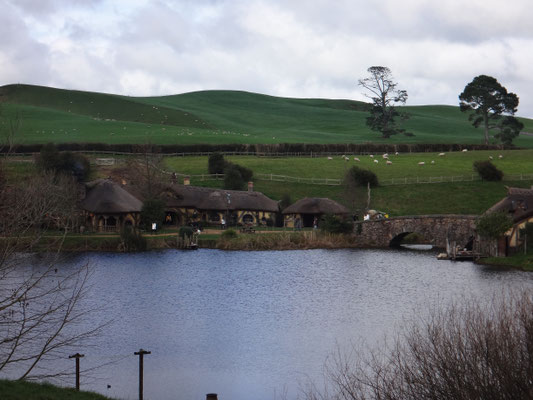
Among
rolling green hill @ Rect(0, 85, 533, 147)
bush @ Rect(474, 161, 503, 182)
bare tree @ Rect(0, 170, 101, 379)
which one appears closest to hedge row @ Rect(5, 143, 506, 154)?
rolling green hill @ Rect(0, 85, 533, 147)

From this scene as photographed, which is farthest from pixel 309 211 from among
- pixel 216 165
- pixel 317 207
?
pixel 216 165

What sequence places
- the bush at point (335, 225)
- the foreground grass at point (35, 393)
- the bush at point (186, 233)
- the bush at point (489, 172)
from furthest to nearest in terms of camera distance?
the bush at point (489, 172) → the bush at point (335, 225) → the bush at point (186, 233) → the foreground grass at point (35, 393)

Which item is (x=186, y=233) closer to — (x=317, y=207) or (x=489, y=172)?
(x=317, y=207)

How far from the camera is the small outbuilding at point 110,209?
75812mm

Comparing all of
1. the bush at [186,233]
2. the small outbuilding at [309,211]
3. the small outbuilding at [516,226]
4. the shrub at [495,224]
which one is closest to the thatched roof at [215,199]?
the small outbuilding at [309,211]

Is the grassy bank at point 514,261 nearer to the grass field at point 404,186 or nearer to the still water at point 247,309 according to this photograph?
the still water at point 247,309

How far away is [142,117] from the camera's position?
159m

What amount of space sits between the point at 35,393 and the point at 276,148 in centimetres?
9821

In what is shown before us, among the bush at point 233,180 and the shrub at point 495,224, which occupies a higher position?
Answer: the bush at point 233,180

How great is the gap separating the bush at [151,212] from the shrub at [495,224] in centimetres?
2993

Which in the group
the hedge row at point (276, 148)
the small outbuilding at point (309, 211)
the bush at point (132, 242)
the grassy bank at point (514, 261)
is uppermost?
the hedge row at point (276, 148)

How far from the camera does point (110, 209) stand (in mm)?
75625

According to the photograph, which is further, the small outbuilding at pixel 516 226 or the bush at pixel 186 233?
the bush at pixel 186 233

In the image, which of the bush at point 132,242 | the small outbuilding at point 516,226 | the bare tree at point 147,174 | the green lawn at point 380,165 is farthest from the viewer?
the green lawn at point 380,165
